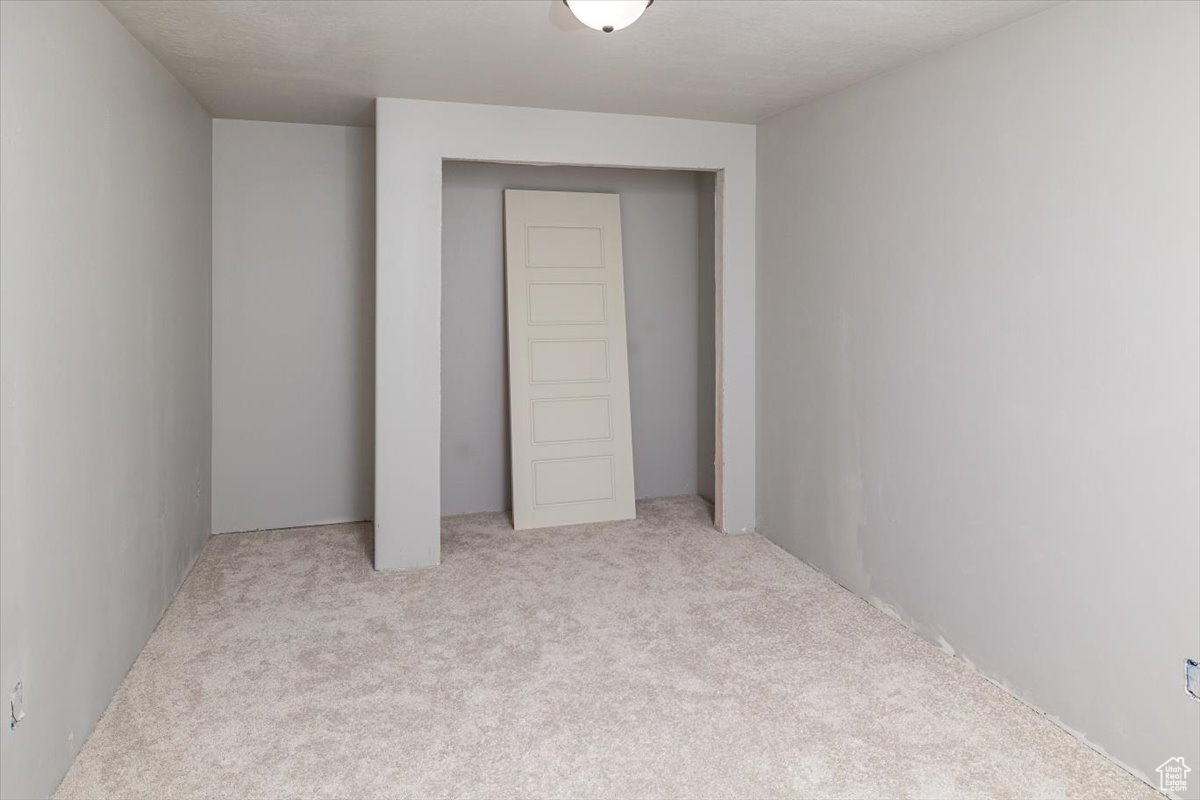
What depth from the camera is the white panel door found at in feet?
15.7

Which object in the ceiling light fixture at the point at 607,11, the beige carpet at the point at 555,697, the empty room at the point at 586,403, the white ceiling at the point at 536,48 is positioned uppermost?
the white ceiling at the point at 536,48

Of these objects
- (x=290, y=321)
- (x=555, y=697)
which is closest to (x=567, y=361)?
(x=290, y=321)

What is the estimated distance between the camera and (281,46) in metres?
3.04

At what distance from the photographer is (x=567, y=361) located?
4.87 meters

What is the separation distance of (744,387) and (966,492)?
5.59ft

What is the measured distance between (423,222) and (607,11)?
192 cm

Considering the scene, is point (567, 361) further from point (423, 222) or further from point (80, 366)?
point (80, 366)

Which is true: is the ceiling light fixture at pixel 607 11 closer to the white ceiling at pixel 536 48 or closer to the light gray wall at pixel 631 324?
the white ceiling at pixel 536 48

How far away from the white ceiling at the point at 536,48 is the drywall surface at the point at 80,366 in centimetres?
31

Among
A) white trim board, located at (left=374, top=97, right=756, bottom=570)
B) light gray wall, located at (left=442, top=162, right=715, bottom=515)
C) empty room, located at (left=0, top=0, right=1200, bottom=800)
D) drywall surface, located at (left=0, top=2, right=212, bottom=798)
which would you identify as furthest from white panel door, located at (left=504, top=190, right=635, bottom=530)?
drywall surface, located at (left=0, top=2, right=212, bottom=798)

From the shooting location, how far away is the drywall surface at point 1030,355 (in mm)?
2211

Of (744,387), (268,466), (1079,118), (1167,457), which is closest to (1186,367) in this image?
(1167,457)

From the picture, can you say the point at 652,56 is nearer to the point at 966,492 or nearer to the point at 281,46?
the point at 281,46

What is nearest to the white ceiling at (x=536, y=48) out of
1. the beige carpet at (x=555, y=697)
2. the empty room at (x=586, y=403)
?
the empty room at (x=586, y=403)
